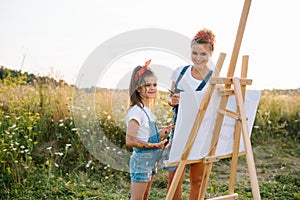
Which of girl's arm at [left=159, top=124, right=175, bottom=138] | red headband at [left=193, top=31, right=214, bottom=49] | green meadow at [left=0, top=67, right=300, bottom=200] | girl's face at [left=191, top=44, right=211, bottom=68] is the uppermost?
red headband at [left=193, top=31, right=214, bottom=49]

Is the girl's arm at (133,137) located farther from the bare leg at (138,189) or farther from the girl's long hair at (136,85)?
the bare leg at (138,189)

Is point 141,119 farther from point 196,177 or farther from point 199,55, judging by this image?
point 196,177

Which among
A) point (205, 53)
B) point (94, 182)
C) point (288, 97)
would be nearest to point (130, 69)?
point (205, 53)

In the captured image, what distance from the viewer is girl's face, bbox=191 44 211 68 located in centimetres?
251

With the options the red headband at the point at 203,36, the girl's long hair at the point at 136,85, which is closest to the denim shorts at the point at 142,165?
the girl's long hair at the point at 136,85

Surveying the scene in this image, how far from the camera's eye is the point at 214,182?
4109 mm

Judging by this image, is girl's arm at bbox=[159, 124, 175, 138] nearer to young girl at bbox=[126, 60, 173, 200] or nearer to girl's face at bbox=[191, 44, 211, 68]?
young girl at bbox=[126, 60, 173, 200]

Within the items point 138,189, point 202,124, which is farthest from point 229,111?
point 138,189

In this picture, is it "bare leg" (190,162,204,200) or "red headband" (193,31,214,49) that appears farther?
"bare leg" (190,162,204,200)

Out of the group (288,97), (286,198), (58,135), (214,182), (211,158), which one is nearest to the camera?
(211,158)

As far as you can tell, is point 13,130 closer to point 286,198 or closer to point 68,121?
point 68,121

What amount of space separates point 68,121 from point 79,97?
190 cm

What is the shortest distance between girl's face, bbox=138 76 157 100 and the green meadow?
0.31 m

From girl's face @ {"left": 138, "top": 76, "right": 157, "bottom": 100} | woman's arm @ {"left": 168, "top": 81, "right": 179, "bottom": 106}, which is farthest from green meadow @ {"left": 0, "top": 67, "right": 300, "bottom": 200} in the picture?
girl's face @ {"left": 138, "top": 76, "right": 157, "bottom": 100}
